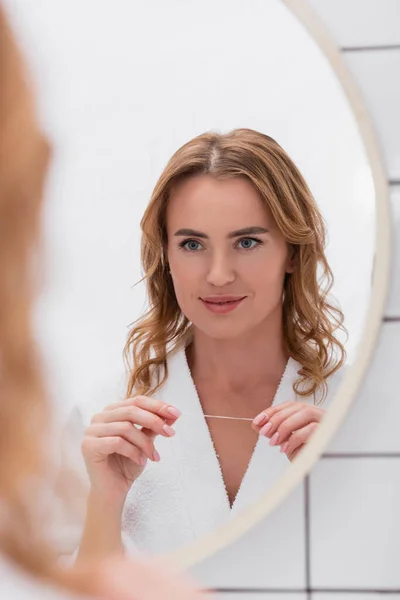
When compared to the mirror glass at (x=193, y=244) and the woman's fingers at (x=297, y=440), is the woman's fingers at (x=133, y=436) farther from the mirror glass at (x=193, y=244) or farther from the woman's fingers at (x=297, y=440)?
the woman's fingers at (x=297, y=440)

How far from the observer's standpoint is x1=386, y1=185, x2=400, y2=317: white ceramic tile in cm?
65

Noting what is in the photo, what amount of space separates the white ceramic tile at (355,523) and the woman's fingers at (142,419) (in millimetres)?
160

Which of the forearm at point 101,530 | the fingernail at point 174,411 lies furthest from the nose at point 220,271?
the forearm at point 101,530

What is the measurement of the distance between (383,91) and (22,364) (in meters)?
0.40

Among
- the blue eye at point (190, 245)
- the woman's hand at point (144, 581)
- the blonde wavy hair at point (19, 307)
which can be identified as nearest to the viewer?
the blonde wavy hair at point (19, 307)

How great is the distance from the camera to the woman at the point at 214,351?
0.71 meters

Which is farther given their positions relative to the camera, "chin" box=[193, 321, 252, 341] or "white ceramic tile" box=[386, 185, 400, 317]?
"chin" box=[193, 321, 252, 341]

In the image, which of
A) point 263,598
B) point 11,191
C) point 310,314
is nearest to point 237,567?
point 263,598

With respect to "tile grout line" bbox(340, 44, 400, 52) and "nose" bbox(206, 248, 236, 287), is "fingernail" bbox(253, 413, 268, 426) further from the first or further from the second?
"tile grout line" bbox(340, 44, 400, 52)

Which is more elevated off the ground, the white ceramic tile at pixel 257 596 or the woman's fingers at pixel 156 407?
the woman's fingers at pixel 156 407

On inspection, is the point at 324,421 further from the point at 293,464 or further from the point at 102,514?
the point at 102,514

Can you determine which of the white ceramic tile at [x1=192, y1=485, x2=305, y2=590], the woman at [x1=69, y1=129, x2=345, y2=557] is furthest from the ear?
the white ceramic tile at [x1=192, y1=485, x2=305, y2=590]

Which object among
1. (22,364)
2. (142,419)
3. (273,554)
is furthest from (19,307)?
(273,554)

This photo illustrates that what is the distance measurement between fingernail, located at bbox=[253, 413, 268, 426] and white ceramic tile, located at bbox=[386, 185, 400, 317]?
159 mm
